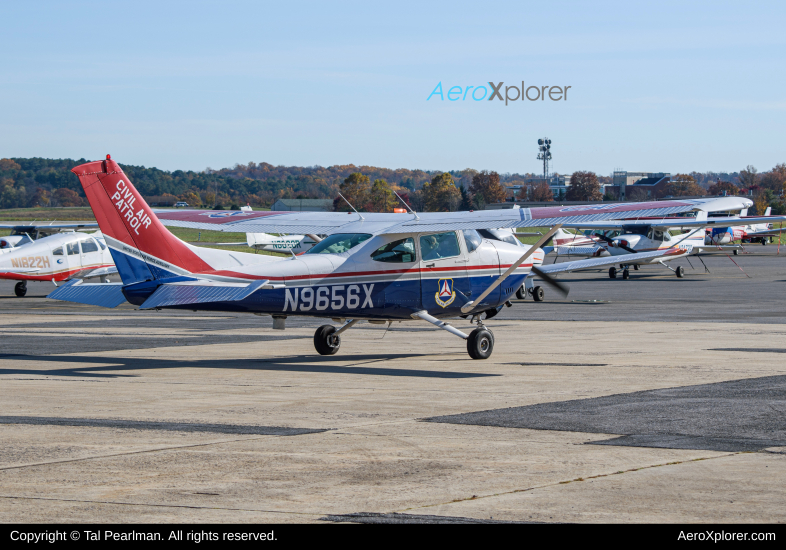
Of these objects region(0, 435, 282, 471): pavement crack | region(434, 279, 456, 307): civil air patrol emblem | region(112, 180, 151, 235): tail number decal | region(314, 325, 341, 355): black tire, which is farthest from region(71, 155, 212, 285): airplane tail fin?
region(0, 435, 282, 471): pavement crack

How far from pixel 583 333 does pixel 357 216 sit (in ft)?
24.3

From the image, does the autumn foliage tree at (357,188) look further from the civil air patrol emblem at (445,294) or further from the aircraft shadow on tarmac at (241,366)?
the civil air patrol emblem at (445,294)

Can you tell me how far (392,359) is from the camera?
16.8 meters

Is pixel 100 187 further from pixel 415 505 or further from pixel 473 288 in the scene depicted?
pixel 415 505

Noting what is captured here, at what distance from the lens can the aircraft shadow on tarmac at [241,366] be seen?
48.5 feet

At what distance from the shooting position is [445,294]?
15.9 meters

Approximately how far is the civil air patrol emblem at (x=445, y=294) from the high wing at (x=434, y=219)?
1.03 m

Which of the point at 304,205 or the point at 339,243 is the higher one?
the point at 304,205

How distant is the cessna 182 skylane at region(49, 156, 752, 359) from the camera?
14.1 m

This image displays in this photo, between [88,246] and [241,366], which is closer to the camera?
[241,366]

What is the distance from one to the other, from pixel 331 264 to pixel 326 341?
252 centimetres

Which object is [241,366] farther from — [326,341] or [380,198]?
[380,198]

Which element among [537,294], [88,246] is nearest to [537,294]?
[537,294]

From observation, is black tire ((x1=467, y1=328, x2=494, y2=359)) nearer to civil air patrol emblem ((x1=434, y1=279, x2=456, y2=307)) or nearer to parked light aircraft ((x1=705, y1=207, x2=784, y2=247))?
civil air patrol emblem ((x1=434, y1=279, x2=456, y2=307))
